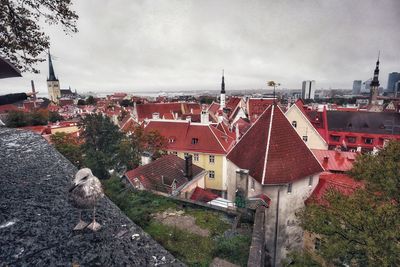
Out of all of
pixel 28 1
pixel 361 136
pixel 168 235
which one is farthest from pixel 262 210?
pixel 361 136

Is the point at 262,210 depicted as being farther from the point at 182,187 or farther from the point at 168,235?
the point at 182,187

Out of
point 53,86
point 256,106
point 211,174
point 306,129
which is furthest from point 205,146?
point 53,86

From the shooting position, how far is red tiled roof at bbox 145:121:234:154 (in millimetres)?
27156

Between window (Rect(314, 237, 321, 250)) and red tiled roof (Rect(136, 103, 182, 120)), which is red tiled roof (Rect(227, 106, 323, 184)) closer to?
window (Rect(314, 237, 321, 250))

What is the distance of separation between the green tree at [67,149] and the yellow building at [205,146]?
8.06 meters

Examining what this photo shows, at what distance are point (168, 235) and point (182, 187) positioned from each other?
953 cm

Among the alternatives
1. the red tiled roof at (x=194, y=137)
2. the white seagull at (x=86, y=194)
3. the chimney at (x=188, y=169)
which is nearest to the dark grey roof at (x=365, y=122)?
the red tiled roof at (x=194, y=137)

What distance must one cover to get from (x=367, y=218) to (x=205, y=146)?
19136 millimetres

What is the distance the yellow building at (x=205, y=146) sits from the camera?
87.9 feet

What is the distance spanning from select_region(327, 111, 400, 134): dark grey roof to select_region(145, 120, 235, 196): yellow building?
17.1 m

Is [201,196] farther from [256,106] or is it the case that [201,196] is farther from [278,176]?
[256,106]

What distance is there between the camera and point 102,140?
2547 cm

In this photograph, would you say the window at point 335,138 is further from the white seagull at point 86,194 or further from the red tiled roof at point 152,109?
the white seagull at point 86,194

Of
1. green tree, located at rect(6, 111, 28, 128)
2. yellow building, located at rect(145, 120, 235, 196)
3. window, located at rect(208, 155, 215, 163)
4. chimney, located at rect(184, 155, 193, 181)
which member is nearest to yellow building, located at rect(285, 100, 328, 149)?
yellow building, located at rect(145, 120, 235, 196)
